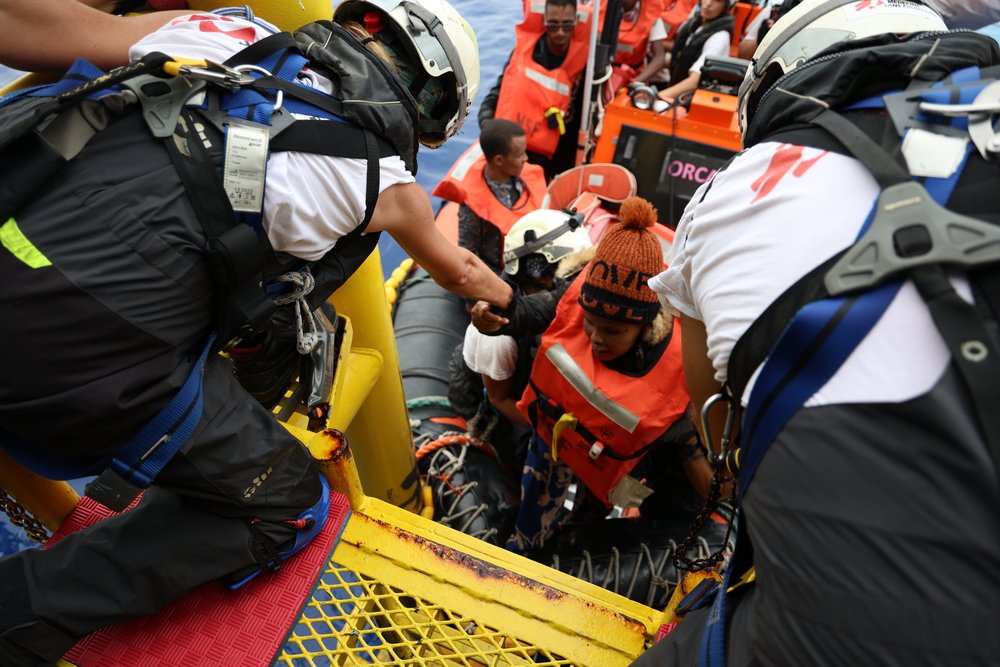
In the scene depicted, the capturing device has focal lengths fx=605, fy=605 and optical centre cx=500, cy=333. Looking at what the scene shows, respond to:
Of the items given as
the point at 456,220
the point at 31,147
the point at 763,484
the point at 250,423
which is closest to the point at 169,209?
the point at 31,147

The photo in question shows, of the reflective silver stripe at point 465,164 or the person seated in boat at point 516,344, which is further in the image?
the reflective silver stripe at point 465,164

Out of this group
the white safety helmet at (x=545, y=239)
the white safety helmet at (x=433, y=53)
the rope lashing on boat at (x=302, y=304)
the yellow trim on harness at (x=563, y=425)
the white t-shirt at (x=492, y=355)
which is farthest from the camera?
the white safety helmet at (x=545, y=239)

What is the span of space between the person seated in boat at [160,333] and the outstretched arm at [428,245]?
1 cm

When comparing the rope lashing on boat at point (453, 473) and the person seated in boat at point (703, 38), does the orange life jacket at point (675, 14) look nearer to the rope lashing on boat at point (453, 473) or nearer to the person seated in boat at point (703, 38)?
the person seated in boat at point (703, 38)

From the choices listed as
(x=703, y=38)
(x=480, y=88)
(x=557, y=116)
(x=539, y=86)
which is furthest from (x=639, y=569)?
(x=480, y=88)

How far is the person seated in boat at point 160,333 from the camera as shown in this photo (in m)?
1.17

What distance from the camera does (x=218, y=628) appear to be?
5.05ft

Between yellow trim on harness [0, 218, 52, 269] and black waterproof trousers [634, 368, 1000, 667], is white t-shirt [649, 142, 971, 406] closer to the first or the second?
black waterproof trousers [634, 368, 1000, 667]

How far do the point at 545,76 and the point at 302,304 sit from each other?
179 inches

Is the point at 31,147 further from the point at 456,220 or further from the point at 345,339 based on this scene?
the point at 456,220

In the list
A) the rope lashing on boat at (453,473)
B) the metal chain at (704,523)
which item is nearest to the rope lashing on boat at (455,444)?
the rope lashing on boat at (453,473)

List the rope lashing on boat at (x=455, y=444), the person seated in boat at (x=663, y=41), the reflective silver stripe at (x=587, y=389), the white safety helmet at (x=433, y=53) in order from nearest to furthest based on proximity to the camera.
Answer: the white safety helmet at (x=433, y=53)
the reflective silver stripe at (x=587, y=389)
the rope lashing on boat at (x=455, y=444)
the person seated in boat at (x=663, y=41)

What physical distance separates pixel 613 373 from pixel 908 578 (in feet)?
5.32

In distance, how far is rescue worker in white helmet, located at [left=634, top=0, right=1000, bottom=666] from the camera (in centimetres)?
67
